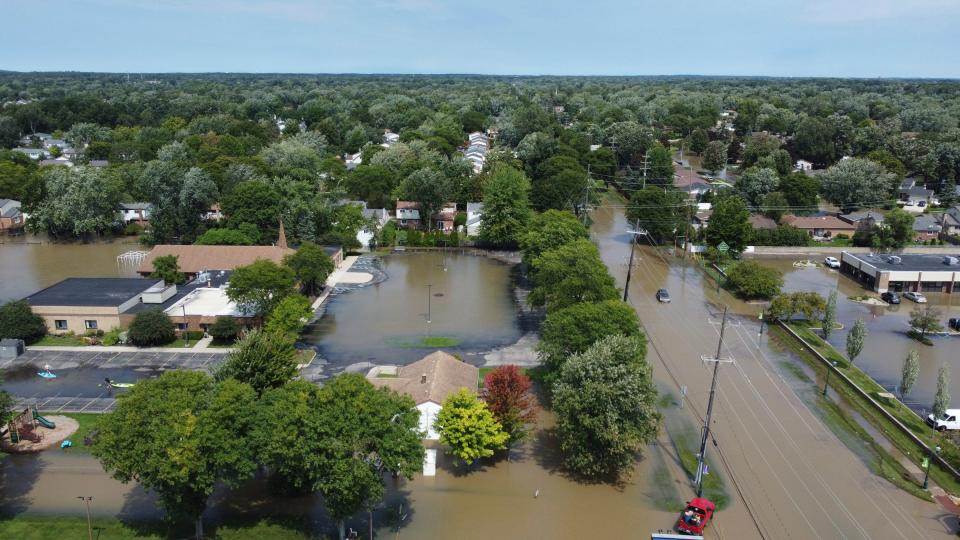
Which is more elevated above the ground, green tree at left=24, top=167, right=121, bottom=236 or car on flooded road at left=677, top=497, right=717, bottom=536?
green tree at left=24, top=167, right=121, bottom=236

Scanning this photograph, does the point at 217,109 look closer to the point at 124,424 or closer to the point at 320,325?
the point at 320,325

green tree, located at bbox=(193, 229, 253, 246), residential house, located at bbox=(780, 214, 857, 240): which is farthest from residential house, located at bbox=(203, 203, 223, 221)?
residential house, located at bbox=(780, 214, 857, 240)

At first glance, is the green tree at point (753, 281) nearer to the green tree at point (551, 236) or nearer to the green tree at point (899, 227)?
the green tree at point (551, 236)

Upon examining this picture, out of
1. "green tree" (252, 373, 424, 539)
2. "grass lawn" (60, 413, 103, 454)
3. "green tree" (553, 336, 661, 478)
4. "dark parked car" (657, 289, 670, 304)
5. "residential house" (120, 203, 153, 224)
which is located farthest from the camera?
"residential house" (120, 203, 153, 224)

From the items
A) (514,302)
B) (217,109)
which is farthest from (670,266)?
(217,109)

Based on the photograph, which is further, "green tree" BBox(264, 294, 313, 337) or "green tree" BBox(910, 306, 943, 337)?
"green tree" BBox(910, 306, 943, 337)

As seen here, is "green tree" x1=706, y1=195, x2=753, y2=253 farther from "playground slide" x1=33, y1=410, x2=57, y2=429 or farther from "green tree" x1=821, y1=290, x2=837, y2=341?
"playground slide" x1=33, y1=410, x2=57, y2=429
